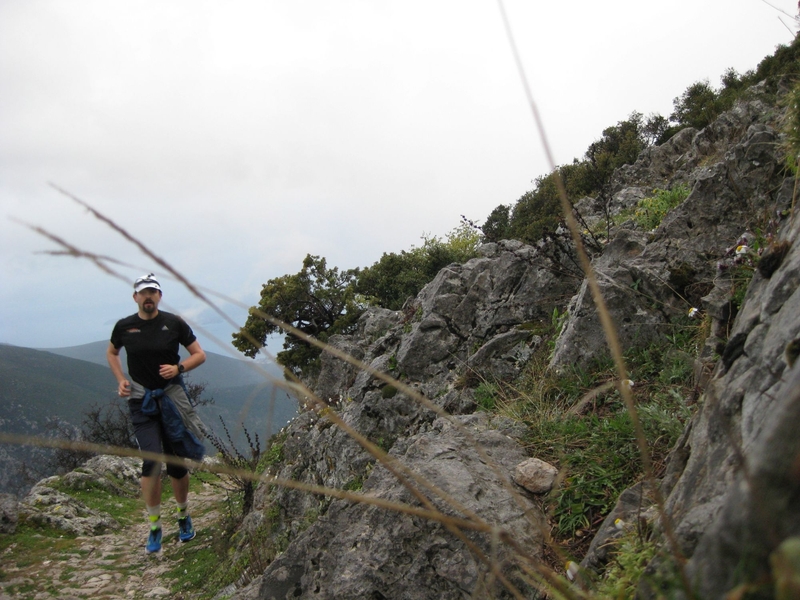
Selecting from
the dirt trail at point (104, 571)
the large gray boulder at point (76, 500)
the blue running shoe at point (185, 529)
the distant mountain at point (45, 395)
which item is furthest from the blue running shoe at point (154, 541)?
the distant mountain at point (45, 395)

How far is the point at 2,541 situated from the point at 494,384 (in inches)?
318

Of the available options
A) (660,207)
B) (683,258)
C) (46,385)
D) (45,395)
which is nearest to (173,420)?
(683,258)

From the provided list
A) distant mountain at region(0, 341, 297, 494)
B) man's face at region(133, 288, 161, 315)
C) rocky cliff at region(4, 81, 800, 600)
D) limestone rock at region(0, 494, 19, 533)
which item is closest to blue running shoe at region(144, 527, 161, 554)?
rocky cliff at region(4, 81, 800, 600)

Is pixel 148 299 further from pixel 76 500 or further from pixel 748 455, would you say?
pixel 76 500

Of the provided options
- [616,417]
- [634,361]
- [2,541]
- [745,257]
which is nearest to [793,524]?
[616,417]

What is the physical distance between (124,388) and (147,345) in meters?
0.55

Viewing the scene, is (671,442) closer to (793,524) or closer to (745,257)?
(745,257)

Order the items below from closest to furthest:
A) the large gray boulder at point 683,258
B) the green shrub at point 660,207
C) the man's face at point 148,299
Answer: the large gray boulder at point 683,258 → the man's face at point 148,299 → the green shrub at point 660,207

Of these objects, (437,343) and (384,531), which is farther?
(437,343)

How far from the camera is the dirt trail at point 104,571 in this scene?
6.03 m

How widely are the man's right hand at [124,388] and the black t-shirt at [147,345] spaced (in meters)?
0.28

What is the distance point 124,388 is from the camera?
516cm

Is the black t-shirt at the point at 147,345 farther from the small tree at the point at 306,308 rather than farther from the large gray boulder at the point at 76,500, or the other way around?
the small tree at the point at 306,308

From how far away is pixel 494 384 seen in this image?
569cm
